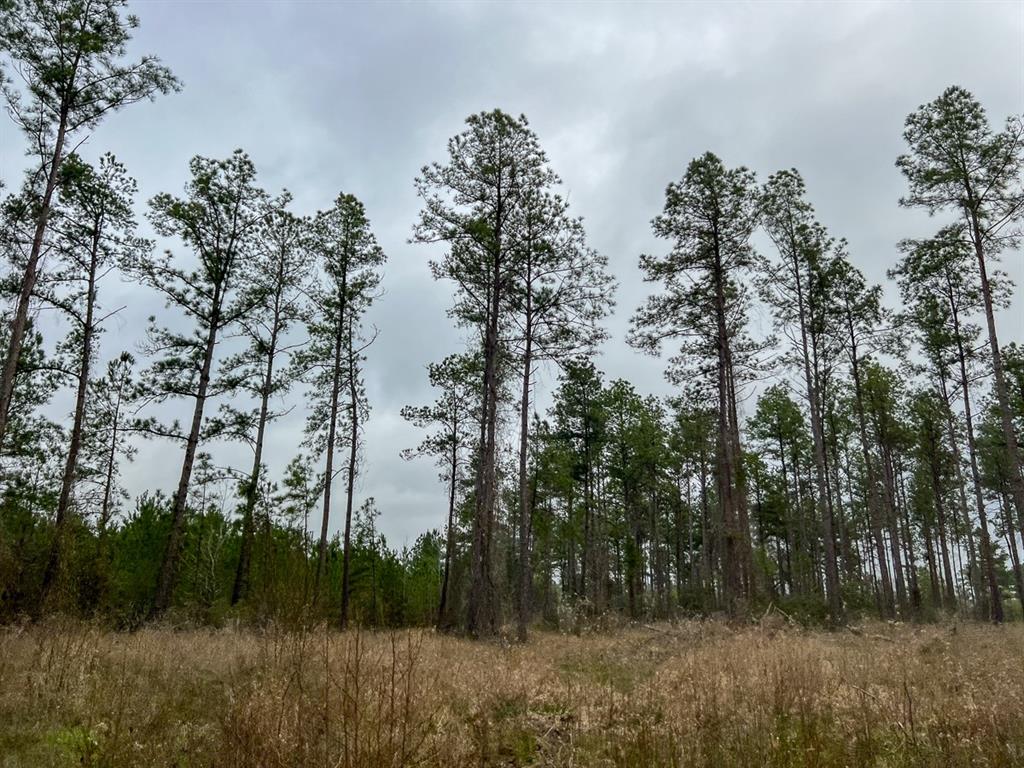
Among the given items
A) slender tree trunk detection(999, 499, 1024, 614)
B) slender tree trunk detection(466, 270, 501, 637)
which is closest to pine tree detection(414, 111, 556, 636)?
slender tree trunk detection(466, 270, 501, 637)

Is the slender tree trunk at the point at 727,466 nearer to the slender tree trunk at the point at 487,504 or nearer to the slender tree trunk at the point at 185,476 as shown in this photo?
the slender tree trunk at the point at 487,504

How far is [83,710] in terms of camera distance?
5461 mm

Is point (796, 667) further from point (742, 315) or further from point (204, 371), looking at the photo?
point (204, 371)

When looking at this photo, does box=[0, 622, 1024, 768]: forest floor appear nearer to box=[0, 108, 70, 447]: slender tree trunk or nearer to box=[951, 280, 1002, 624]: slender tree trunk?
box=[0, 108, 70, 447]: slender tree trunk

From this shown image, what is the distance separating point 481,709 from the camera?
4758 millimetres

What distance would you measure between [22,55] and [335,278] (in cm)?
934

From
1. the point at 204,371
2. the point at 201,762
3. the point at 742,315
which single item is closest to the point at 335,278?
the point at 204,371

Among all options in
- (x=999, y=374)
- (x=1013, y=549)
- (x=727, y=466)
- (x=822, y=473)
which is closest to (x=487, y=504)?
(x=727, y=466)

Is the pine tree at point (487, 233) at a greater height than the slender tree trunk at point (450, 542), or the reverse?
the pine tree at point (487, 233)

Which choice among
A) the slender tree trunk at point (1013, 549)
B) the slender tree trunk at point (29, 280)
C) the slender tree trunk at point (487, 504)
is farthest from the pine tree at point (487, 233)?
the slender tree trunk at point (1013, 549)

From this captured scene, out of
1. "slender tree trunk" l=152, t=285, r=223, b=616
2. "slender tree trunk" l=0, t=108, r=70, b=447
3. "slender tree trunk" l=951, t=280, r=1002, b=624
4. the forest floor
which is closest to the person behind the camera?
the forest floor

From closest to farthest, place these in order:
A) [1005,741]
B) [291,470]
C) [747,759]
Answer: [747,759] < [1005,741] < [291,470]

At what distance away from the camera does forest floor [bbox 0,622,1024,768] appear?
369 centimetres

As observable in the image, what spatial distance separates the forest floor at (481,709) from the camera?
3693 mm
